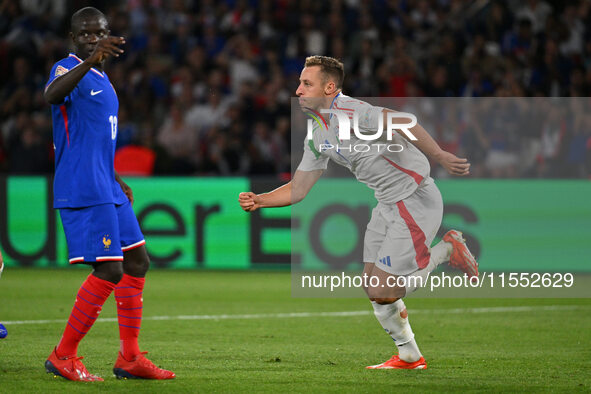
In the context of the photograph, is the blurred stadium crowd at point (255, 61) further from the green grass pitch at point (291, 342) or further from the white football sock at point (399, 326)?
the white football sock at point (399, 326)

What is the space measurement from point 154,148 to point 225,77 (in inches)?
92.8

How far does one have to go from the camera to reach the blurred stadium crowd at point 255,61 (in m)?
15.4

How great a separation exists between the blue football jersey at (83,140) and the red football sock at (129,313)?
58cm

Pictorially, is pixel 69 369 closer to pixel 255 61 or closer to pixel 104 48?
pixel 104 48

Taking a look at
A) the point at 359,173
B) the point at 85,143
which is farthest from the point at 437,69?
the point at 85,143

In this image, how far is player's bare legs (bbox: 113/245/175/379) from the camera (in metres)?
6.17

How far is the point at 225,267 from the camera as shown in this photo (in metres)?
13.8

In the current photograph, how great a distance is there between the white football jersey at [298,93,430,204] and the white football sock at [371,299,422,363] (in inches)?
28.6

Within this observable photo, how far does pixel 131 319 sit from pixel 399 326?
5.76ft

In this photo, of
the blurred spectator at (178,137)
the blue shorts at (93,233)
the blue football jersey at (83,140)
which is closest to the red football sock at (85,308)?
the blue shorts at (93,233)

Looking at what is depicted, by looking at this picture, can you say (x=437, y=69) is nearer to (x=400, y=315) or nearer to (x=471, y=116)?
(x=471, y=116)

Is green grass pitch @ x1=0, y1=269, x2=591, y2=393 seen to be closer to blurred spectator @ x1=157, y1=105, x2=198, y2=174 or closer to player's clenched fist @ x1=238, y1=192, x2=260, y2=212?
player's clenched fist @ x1=238, y1=192, x2=260, y2=212

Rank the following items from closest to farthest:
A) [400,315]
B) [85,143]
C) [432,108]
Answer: [85,143] → [400,315] → [432,108]

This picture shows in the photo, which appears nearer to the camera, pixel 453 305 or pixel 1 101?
pixel 453 305
